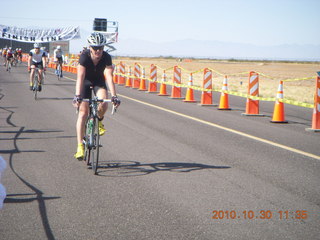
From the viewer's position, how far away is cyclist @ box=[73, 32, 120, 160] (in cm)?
723

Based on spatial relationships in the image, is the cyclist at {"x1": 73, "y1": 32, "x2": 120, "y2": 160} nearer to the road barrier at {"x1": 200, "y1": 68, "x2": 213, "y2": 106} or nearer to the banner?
the road barrier at {"x1": 200, "y1": 68, "x2": 213, "y2": 106}

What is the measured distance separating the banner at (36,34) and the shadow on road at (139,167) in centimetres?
5632

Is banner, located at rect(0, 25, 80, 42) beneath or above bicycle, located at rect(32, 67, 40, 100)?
above

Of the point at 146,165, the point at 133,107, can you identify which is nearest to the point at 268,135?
the point at 146,165

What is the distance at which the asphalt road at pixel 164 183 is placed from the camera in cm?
483

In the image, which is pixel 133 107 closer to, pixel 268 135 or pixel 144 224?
Answer: pixel 268 135

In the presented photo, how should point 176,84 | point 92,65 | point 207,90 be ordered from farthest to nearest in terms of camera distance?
point 176,84 < point 207,90 < point 92,65

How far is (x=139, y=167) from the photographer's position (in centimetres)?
751

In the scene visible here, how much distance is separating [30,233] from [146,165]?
Answer: 321 cm

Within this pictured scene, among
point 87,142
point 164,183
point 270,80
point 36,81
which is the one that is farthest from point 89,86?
point 270,80

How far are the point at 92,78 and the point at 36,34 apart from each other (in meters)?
63.4

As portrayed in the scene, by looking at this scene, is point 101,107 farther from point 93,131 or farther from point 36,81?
point 36,81
